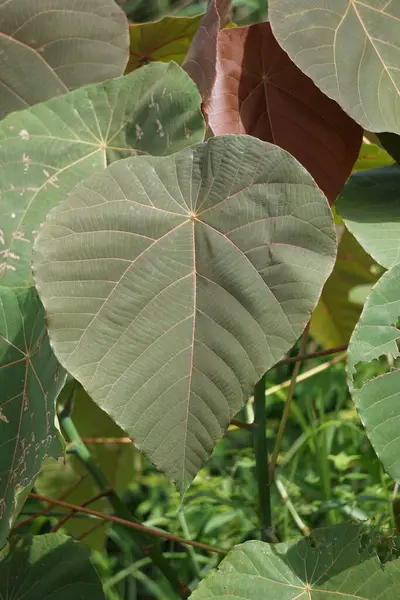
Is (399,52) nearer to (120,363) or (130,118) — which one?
(130,118)

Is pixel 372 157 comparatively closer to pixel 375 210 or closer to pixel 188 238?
pixel 375 210

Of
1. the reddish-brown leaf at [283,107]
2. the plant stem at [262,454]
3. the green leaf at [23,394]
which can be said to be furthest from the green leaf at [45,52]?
the plant stem at [262,454]

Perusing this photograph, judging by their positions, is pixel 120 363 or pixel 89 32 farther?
pixel 89 32

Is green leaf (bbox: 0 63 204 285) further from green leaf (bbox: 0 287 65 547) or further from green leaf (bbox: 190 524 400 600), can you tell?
green leaf (bbox: 190 524 400 600)

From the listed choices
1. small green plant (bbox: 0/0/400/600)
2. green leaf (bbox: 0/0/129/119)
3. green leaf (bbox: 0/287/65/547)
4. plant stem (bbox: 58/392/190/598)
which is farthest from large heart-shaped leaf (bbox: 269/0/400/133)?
plant stem (bbox: 58/392/190/598)

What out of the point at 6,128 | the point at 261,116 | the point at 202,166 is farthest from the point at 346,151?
the point at 6,128
